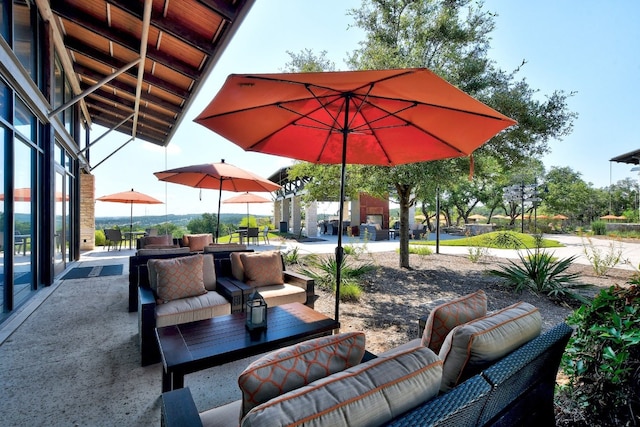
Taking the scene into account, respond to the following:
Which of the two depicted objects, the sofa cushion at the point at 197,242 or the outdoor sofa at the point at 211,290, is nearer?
the outdoor sofa at the point at 211,290

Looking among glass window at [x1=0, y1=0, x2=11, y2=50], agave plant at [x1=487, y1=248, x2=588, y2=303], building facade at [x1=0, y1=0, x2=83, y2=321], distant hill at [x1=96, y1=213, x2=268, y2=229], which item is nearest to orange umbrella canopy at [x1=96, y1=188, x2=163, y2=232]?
distant hill at [x1=96, y1=213, x2=268, y2=229]

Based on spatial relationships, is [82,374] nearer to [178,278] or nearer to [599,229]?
[178,278]

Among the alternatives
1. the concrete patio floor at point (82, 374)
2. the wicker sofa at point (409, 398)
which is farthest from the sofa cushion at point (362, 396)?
the concrete patio floor at point (82, 374)

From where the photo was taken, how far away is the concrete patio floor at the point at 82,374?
208 centimetres

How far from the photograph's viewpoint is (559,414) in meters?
1.80

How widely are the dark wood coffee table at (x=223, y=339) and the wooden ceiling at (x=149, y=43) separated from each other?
12.6ft

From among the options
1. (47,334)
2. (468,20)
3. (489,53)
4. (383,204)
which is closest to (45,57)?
(47,334)

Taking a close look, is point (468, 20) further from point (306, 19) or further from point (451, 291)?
point (451, 291)

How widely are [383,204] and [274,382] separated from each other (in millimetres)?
19063

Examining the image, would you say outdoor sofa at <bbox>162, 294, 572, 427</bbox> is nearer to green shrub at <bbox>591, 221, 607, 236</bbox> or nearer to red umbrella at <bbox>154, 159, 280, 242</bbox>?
red umbrella at <bbox>154, 159, 280, 242</bbox>

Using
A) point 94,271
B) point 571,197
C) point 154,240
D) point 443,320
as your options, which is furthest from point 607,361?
point 571,197

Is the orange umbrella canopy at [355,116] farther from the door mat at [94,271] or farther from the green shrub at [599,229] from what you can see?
the green shrub at [599,229]

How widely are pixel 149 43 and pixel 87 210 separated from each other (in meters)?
7.25

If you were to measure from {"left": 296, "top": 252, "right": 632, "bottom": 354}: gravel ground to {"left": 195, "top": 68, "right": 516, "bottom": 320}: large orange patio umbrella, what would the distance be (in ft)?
3.37
